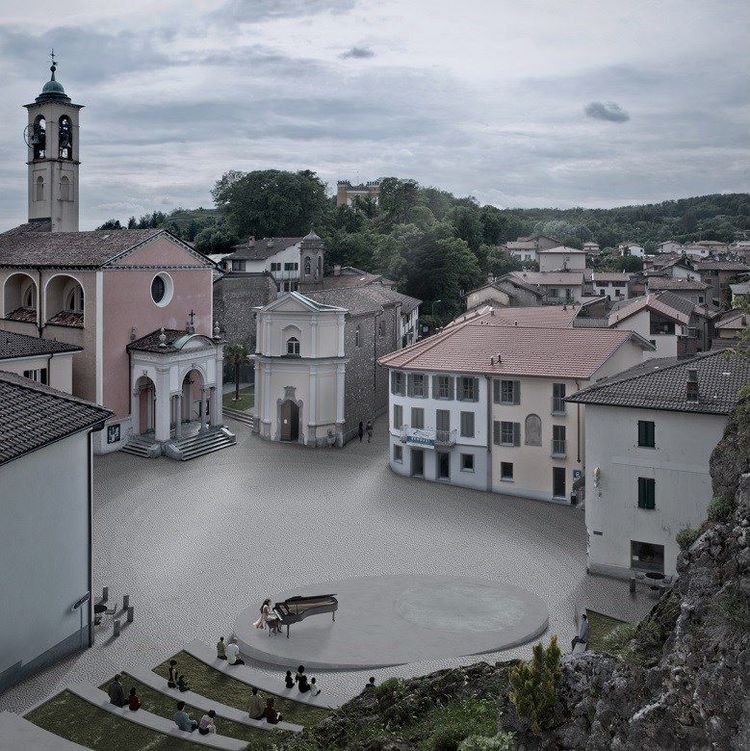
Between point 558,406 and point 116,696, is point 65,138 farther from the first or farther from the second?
point 116,696

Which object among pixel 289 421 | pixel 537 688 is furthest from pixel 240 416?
pixel 537 688

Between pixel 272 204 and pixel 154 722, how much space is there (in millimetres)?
78354

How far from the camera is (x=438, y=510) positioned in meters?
32.8

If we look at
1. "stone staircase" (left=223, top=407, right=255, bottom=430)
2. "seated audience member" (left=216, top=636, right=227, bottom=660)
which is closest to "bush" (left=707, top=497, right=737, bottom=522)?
"seated audience member" (left=216, top=636, right=227, bottom=660)

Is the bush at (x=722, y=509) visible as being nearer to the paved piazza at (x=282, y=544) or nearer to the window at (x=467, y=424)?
the paved piazza at (x=282, y=544)

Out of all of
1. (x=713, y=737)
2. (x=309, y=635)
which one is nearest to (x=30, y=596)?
(x=309, y=635)

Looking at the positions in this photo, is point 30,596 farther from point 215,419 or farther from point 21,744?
point 215,419

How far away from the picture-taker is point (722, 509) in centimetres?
1115

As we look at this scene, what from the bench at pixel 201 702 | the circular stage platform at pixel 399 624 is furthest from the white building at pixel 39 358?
the bench at pixel 201 702

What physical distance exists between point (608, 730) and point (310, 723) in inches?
340

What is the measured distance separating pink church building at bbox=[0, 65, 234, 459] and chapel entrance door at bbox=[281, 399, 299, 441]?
9.35 feet

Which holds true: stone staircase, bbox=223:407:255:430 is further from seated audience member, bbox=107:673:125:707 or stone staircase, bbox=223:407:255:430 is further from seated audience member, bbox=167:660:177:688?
seated audience member, bbox=107:673:125:707

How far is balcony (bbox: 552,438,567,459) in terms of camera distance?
33469mm

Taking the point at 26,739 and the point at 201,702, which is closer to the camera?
the point at 26,739
